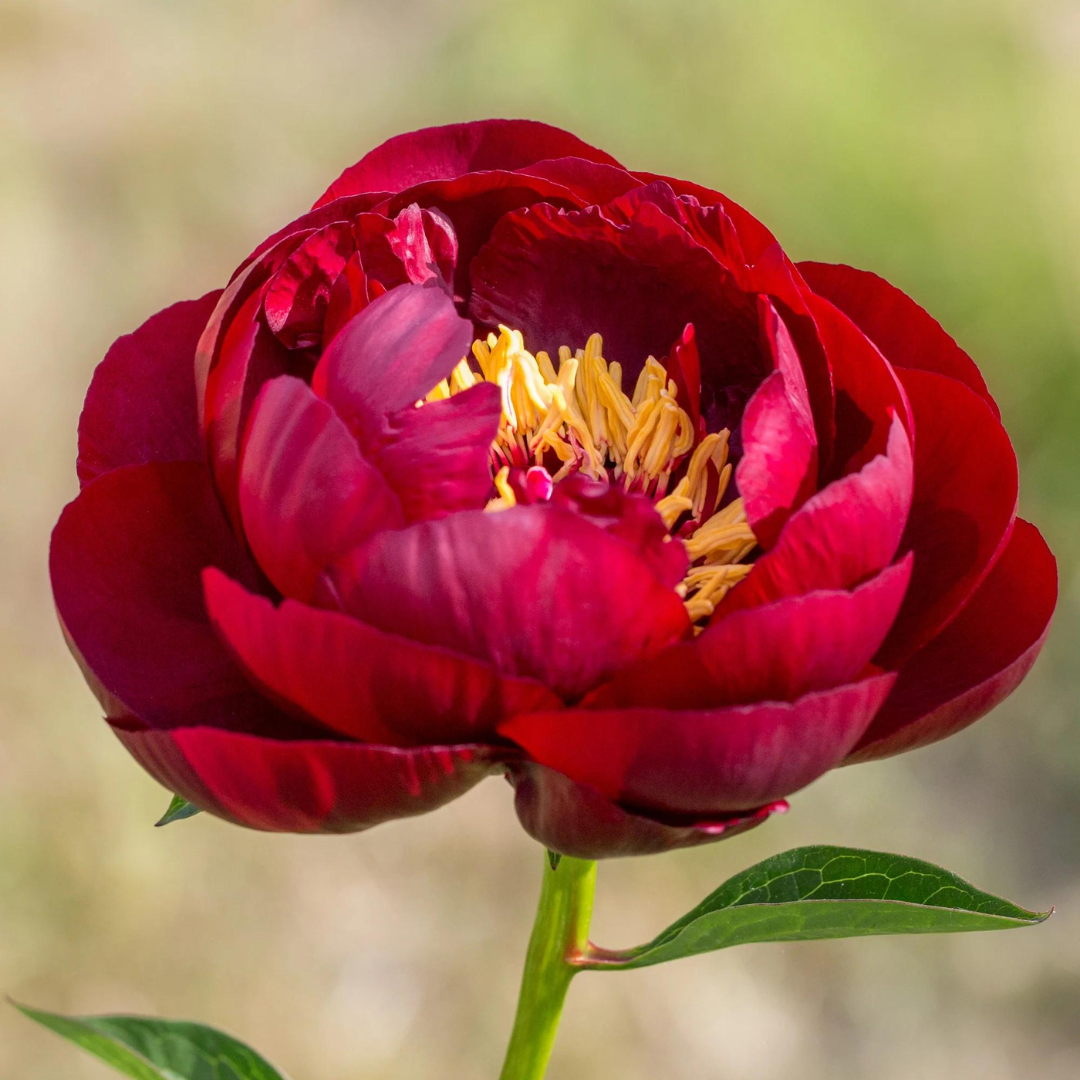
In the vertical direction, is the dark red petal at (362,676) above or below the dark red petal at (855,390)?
below

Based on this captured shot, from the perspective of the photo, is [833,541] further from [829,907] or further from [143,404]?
[143,404]

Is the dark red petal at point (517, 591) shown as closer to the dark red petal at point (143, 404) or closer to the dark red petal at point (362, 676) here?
the dark red petal at point (362, 676)

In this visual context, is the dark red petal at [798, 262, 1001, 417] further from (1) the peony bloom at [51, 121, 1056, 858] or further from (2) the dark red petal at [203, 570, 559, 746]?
(2) the dark red petal at [203, 570, 559, 746]

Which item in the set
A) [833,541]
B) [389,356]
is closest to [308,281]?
[389,356]

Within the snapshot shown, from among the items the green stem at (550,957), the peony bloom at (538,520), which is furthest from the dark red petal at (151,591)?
the green stem at (550,957)

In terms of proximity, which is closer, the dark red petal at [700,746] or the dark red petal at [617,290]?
the dark red petal at [700,746]

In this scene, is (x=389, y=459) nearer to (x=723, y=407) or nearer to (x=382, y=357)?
(x=382, y=357)

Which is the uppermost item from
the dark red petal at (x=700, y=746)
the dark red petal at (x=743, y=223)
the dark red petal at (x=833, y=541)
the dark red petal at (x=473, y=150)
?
the dark red petal at (x=473, y=150)
